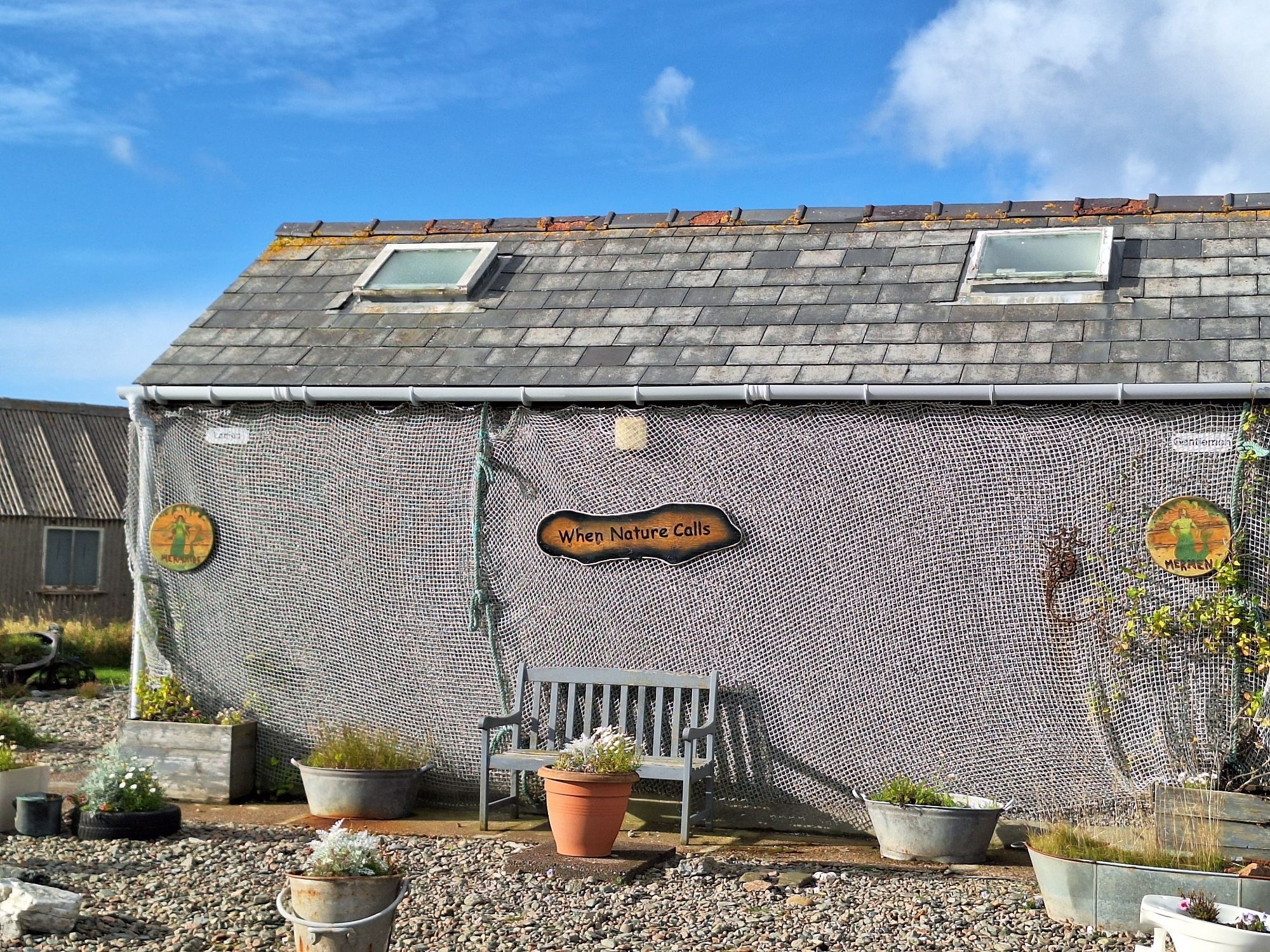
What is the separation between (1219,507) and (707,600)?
3.20 meters

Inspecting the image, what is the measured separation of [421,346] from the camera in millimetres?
9992

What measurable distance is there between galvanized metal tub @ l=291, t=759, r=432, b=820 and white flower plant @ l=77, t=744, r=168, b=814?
99 centimetres

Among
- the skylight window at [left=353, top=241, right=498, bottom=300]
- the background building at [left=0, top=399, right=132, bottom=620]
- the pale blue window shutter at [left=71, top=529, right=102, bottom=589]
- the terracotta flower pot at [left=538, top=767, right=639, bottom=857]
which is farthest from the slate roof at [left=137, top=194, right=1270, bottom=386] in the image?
the pale blue window shutter at [left=71, top=529, right=102, bottom=589]

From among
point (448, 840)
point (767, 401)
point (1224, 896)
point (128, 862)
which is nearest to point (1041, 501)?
point (767, 401)

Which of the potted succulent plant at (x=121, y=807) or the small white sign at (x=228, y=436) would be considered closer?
the potted succulent plant at (x=121, y=807)

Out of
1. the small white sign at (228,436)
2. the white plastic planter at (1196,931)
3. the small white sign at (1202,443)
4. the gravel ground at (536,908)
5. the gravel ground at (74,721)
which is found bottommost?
the gravel ground at (536,908)

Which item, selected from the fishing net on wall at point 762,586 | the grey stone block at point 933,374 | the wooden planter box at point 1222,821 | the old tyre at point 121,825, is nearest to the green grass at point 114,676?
the fishing net on wall at point 762,586

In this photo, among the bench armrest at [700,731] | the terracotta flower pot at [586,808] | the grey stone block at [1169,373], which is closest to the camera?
the terracotta flower pot at [586,808]

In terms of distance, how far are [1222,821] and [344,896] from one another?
4449 mm

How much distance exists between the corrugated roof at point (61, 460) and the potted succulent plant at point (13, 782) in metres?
13.5

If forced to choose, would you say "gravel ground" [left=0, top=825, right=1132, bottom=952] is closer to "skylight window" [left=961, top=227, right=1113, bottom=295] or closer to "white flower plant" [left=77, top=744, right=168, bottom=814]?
"white flower plant" [left=77, top=744, right=168, bottom=814]

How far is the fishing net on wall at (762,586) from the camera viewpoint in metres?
8.17

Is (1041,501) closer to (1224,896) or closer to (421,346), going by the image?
(1224,896)

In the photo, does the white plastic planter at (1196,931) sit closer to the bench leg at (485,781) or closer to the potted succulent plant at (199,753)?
the bench leg at (485,781)
